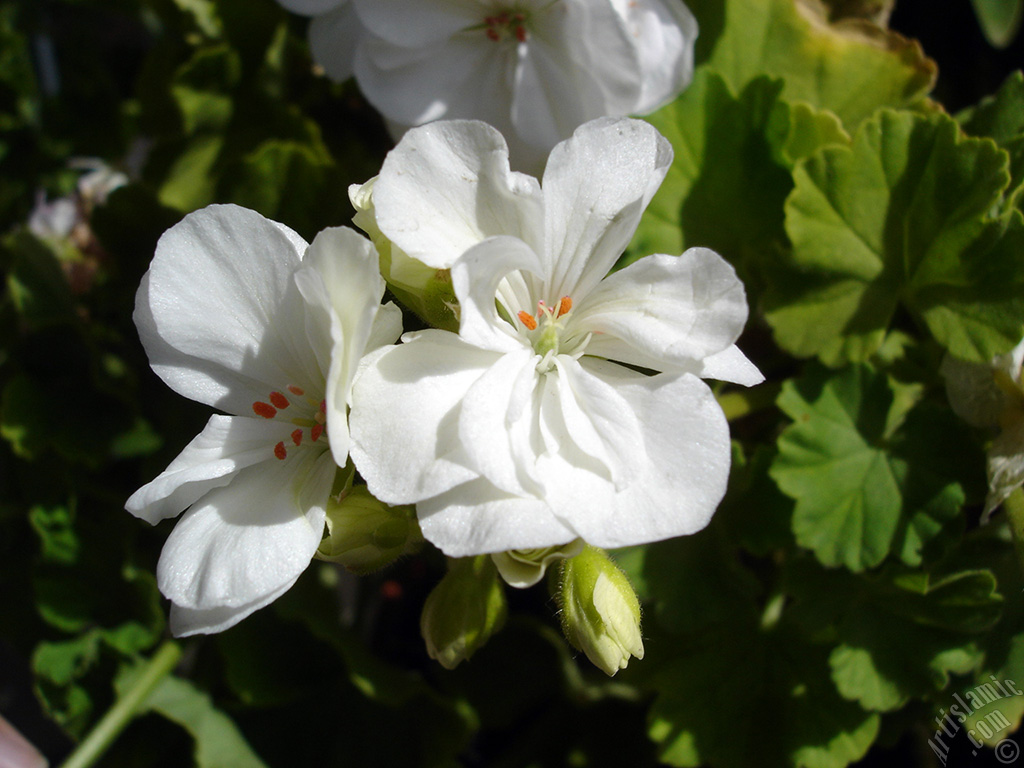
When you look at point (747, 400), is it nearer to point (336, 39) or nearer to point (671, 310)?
point (671, 310)

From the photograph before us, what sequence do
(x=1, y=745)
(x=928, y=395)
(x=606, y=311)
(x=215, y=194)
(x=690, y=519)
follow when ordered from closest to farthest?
(x=690, y=519) < (x=606, y=311) < (x=1, y=745) < (x=928, y=395) < (x=215, y=194)

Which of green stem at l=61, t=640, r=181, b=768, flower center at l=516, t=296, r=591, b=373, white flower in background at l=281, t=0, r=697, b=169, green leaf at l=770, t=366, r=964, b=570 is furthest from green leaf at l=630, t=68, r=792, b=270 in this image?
green stem at l=61, t=640, r=181, b=768

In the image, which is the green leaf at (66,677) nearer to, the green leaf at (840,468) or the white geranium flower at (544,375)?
the white geranium flower at (544,375)

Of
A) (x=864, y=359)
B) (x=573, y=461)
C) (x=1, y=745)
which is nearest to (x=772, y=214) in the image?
(x=864, y=359)

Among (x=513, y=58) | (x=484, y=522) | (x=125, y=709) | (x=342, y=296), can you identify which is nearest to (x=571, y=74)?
(x=513, y=58)

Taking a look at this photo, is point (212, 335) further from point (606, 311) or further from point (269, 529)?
point (606, 311)

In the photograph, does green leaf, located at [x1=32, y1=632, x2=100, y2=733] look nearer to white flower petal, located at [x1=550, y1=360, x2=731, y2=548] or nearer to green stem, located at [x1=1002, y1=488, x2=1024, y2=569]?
white flower petal, located at [x1=550, y1=360, x2=731, y2=548]

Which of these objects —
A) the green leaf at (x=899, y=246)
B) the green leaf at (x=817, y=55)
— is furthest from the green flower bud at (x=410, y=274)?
the green leaf at (x=817, y=55)
